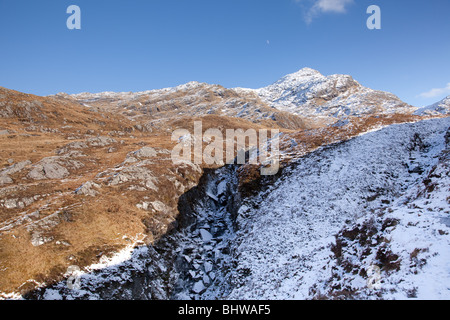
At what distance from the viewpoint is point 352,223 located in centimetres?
1769

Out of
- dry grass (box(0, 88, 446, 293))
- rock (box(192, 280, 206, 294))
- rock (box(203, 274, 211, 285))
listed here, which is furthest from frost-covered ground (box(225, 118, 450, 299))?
dry grass (box(0, 88, 446, 293))

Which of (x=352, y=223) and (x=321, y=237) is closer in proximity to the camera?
(x=352, y=223)

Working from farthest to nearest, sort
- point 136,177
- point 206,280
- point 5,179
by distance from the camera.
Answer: point 136,177, point 5,179, point 206,280

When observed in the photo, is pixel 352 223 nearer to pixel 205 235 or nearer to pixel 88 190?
pixel 205 235

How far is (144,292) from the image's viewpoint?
57.5 feet

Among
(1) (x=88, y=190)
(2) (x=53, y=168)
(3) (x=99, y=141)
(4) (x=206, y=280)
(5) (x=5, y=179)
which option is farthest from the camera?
(3) (x=99, y=141)

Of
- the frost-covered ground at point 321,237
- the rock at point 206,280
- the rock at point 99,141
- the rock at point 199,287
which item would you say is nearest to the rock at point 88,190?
the frost-covered ground at point 321,237

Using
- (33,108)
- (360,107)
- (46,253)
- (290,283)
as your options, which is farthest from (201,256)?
(360,107)

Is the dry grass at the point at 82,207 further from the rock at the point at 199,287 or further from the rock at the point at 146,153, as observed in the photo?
the rock at the point at 199,287

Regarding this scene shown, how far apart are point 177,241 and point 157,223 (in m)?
3.04

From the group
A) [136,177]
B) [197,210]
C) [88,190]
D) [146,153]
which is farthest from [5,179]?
[197,210]

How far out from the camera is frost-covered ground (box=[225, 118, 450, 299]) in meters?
10.9

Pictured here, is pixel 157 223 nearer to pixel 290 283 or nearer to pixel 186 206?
pixel 186 206

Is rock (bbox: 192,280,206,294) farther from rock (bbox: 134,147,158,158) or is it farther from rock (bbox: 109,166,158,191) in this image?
rock (bbox: 134,147,158,158)
